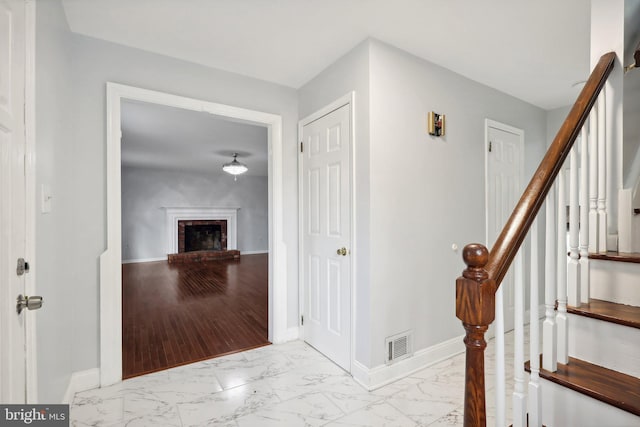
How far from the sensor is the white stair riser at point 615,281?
125 cm

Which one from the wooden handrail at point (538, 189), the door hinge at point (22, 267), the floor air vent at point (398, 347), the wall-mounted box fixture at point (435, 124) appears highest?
the wall-mounted box fixture at point (435, 124)

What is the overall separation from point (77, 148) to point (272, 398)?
86.0 inches

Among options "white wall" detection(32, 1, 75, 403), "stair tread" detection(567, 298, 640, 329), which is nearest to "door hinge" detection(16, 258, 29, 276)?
"white wall" detection(32, 1, 75, 403)

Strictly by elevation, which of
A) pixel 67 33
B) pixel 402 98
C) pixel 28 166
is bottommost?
pixel 28 166

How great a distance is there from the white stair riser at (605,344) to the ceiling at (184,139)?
275 centimetres

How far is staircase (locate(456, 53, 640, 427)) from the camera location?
85 centimetres

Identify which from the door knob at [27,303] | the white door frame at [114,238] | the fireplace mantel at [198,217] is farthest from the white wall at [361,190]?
the fireplace mantel at [198,217]

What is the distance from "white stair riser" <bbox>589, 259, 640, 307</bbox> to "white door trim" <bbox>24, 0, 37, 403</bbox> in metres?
2.41

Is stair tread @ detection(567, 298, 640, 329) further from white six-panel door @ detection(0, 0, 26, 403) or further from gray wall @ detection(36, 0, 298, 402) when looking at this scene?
gray wall @ detection(36, 0, 298, 402)

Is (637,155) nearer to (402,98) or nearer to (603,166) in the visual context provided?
(603,166)

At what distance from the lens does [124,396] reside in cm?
199

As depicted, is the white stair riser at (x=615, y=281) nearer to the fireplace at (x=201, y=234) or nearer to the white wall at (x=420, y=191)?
the white wall at (x=420, y=191)

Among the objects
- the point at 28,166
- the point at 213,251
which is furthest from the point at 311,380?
the point at 213,251

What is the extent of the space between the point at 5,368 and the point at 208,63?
7.72 feet
